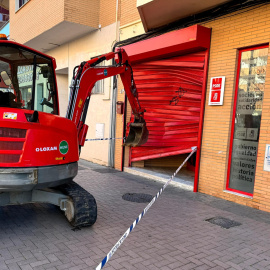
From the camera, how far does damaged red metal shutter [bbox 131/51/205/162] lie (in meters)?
7.42

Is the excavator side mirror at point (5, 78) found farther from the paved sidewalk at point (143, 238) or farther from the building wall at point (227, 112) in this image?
the building wall at point (227, 112)

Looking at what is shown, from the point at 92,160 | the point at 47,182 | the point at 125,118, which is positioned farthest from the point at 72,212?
the point at 92,160

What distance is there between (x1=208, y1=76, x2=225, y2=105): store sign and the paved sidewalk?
226 cm

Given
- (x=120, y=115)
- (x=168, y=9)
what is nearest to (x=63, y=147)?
(x=168, y=9)

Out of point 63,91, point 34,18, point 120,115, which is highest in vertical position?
point 34,18

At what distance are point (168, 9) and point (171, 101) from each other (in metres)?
2.48

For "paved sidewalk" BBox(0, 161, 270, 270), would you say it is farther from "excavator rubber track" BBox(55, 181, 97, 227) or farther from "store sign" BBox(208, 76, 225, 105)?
"store sign" BBox(208, 76, 225, 105)

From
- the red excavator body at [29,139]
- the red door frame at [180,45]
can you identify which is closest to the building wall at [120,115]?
the red door frame at [180,45]

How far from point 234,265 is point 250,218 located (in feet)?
6.22

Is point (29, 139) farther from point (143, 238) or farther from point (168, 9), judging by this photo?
point (168, 9)

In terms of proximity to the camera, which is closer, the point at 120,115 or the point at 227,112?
the point at 227,112

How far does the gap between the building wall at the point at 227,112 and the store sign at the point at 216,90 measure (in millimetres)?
100

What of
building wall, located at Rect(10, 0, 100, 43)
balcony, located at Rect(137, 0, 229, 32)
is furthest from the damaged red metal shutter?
building wall, located at Rect(10, 0, 100, 43)

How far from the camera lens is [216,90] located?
21.2ft
